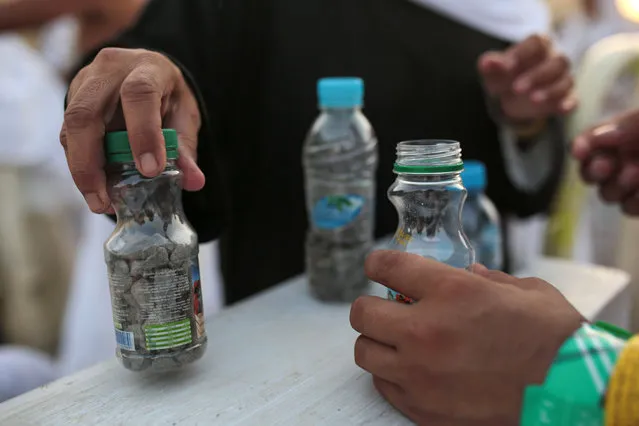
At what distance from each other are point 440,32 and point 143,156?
2.40ft

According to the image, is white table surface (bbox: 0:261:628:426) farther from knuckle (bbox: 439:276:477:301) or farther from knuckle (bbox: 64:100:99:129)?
knuckle (bbox: 64:100:99:129)

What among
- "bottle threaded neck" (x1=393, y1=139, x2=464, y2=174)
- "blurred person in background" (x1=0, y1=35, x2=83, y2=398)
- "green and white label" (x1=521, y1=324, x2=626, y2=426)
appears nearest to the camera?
"green and white label" (x1=521, y1=324, x2=626, y2=426)

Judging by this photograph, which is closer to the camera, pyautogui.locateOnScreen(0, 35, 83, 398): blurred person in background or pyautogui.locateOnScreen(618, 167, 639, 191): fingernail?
pyautogui.locateOnScreen(618, 167, 639, 191): fingernail

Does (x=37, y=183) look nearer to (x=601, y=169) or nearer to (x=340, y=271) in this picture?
(x=340, y=271)

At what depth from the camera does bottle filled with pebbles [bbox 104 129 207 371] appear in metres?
0.52

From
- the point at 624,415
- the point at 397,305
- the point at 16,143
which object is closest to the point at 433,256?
the point at 397,305

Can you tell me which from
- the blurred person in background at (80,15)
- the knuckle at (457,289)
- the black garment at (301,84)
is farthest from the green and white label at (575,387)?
the blurred person in background at (80,15)

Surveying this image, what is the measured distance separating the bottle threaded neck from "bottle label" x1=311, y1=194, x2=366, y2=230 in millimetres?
205

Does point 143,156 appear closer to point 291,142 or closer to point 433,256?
point 433,256

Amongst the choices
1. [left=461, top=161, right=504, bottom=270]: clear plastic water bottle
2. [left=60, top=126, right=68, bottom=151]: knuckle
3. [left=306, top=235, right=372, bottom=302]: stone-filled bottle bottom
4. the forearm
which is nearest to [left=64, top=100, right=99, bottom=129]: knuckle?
[left=60, top=126, right=68, bottom=151]: knuckle

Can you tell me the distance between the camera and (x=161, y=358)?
536 millimetres

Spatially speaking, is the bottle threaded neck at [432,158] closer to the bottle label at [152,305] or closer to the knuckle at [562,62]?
the bottle label at [152,305]

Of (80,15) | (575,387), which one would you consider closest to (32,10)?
(80,15)

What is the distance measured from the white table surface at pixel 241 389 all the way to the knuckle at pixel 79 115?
0.25 metres
